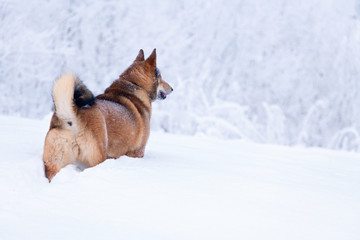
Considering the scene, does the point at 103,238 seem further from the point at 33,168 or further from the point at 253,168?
the point at 253,168

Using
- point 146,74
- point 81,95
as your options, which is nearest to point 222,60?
point 146,74

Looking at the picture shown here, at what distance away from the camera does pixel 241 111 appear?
1035 cm

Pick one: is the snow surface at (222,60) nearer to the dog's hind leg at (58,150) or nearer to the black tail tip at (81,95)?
the black tail tip at (81,95)

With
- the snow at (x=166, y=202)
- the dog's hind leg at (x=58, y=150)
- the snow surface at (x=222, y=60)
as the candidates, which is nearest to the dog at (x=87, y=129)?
the dog's hind leg at (x=58, y=150)

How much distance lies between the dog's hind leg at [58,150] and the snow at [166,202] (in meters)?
0.08

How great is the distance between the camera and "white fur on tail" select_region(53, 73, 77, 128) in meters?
2.71

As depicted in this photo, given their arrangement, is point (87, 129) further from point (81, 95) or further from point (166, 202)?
point (166, 202)

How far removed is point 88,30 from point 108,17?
0.63m

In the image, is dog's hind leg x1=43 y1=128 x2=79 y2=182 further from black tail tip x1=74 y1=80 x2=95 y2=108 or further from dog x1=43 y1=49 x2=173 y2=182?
black tail tip x1=74 y1=80 x2=95 y2=108

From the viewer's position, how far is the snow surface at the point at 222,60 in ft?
34.7

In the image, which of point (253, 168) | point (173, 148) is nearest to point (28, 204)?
point (253, 168)

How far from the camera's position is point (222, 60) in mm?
11727

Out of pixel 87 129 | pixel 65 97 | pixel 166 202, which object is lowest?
pixel 166 202

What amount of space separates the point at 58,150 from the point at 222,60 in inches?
368
